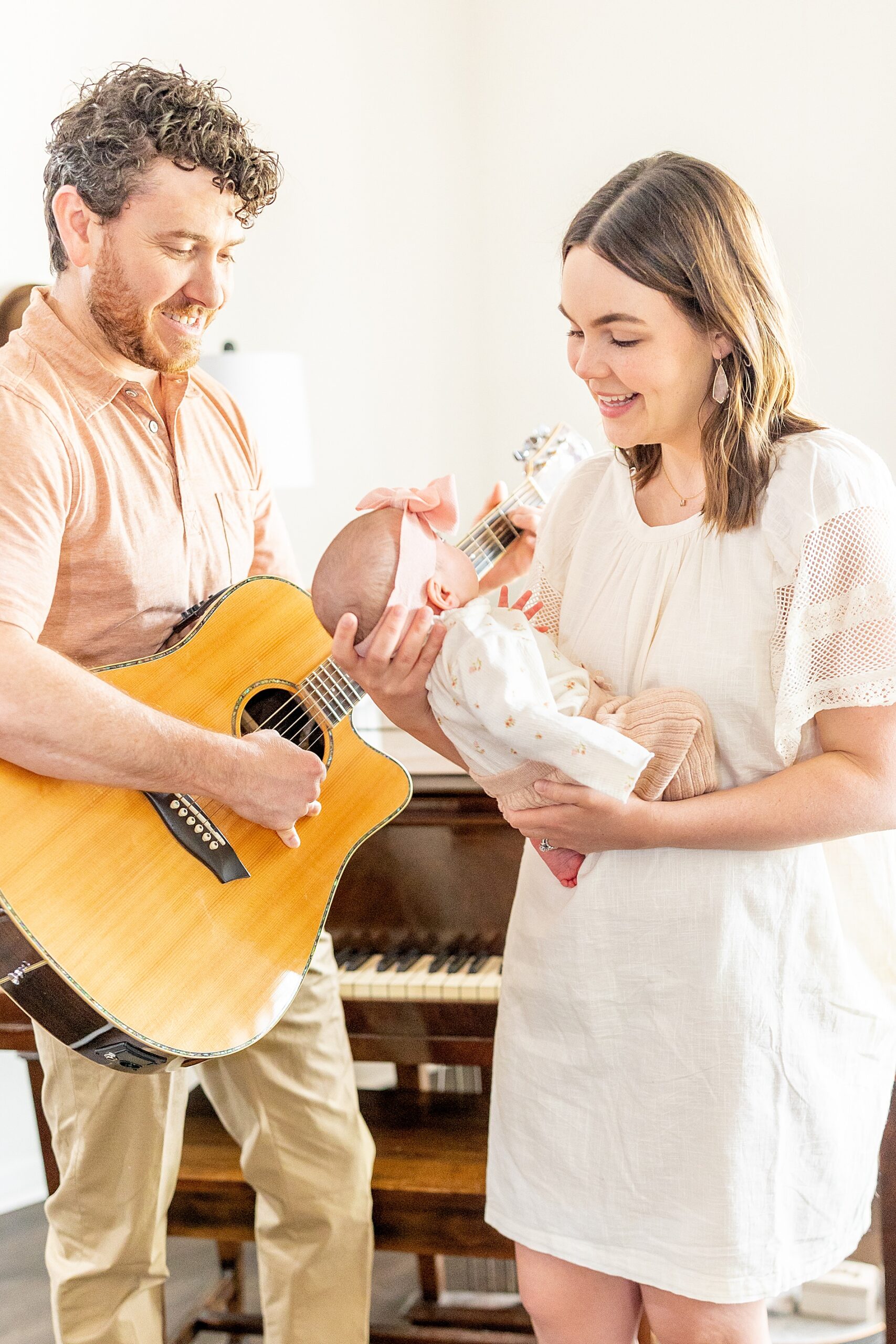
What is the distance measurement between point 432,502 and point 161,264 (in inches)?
20.4

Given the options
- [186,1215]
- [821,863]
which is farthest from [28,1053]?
[821,863]

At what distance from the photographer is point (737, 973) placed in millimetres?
1222

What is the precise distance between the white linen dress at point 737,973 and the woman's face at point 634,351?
0.13 m

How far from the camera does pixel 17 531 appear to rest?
143 centimetres

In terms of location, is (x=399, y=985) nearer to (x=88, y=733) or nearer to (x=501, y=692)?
(x=88, y=733)

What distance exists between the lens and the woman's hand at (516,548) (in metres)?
1.81

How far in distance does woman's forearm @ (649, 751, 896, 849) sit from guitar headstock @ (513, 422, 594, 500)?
2.70 ft

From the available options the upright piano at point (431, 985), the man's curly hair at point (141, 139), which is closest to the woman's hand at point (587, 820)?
A: the upright piano at point (431, 985)

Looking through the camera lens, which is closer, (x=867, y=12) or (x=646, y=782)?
(x=646, y=782)

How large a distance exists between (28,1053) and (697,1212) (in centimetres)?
135

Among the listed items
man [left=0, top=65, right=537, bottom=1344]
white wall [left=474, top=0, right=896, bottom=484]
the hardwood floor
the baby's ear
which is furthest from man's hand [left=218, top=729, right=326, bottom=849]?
white wall [left=474, top=0, right=896, bottom=484]

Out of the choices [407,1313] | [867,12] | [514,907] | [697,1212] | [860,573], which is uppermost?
[867,12]

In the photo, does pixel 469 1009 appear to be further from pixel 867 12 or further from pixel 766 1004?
pixel 867 12

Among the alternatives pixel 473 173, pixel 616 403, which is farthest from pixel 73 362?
pixel 473 173
